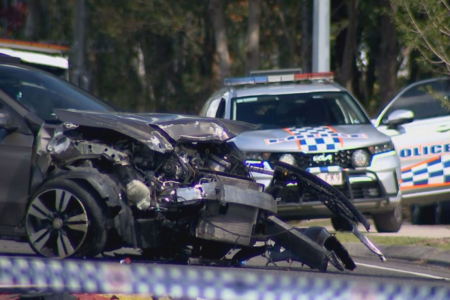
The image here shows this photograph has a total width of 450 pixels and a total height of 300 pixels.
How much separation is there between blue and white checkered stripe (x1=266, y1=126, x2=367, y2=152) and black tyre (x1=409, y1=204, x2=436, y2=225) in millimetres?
3075

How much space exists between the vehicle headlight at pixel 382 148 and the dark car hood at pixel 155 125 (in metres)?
3.88

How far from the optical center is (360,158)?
9844mm

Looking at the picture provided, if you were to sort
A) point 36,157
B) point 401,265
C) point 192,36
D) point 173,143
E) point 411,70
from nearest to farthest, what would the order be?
point 173,143, point 36,157, point 401,265, point 411,70, point 192,36

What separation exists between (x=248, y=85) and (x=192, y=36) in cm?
1345

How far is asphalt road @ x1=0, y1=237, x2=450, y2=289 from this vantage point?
21.8 feet

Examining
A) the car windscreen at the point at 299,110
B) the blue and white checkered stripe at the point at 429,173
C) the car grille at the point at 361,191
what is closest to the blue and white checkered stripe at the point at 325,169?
the car grille at the point at 361,191

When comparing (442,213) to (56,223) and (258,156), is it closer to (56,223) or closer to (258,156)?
(258,156)

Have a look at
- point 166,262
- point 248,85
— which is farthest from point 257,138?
point 166,262

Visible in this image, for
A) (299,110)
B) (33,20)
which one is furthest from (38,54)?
(33,20)

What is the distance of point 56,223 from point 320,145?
4276 millimetres

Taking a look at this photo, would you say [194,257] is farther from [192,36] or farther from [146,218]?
[192,36]

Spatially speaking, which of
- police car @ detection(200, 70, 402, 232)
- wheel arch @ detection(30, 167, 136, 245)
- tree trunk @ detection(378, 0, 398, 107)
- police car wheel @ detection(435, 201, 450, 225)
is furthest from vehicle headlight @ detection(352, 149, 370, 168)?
tree trunk @ detection(378, 0, 398, 107)

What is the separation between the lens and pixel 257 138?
988 cm

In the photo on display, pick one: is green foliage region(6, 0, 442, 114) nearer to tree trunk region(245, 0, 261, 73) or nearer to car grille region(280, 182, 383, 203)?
tree trunk region(245, 0, 261, 73)
